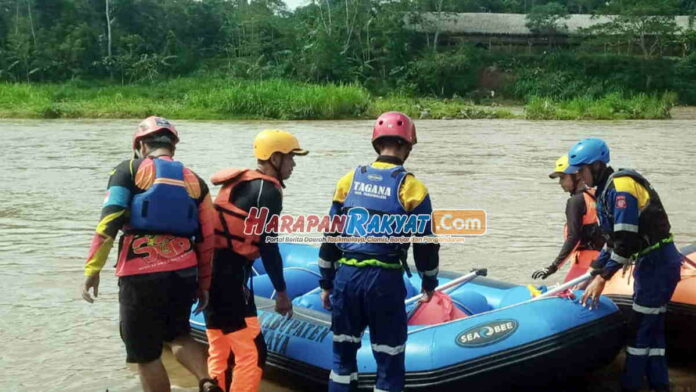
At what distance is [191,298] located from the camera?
3.50m

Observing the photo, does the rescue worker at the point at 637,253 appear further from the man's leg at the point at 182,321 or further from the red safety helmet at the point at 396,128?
the man's leg at the point at 182,321

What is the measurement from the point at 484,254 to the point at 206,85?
99.0ft

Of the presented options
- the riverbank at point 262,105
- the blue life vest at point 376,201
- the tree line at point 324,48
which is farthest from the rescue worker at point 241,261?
the tree line at point 324,48

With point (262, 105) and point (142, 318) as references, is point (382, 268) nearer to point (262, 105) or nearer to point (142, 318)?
point (142, 318)

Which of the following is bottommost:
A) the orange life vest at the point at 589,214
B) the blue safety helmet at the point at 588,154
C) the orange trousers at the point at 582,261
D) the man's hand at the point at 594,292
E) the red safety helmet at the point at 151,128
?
the orange trousers at the point at 582,261

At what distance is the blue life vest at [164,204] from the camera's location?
3297 mm

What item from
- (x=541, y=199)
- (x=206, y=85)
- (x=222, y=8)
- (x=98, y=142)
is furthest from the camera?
(x=222, y=8)

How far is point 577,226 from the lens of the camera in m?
4.82

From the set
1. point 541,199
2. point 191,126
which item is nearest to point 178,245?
point 541,199

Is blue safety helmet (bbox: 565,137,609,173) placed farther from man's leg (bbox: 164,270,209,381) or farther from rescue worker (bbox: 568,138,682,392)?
man's leg (bbox: 164,270,209,381)

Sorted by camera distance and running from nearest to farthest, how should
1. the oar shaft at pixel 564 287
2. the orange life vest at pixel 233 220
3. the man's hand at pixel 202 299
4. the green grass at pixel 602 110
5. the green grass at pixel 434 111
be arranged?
the man's hand at pixel 202 299, the orange life vest at pixel 233 220, the oar shaft at pixel 564 287, the green grass at pixel 602 110, the green grass at pixel 434 111

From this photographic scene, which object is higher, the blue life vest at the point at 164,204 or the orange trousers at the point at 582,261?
the blue life vest at the point at 164,204

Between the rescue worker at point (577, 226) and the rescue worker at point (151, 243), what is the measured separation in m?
2.34

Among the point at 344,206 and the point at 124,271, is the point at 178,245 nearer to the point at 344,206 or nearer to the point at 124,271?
the point at 124,271
